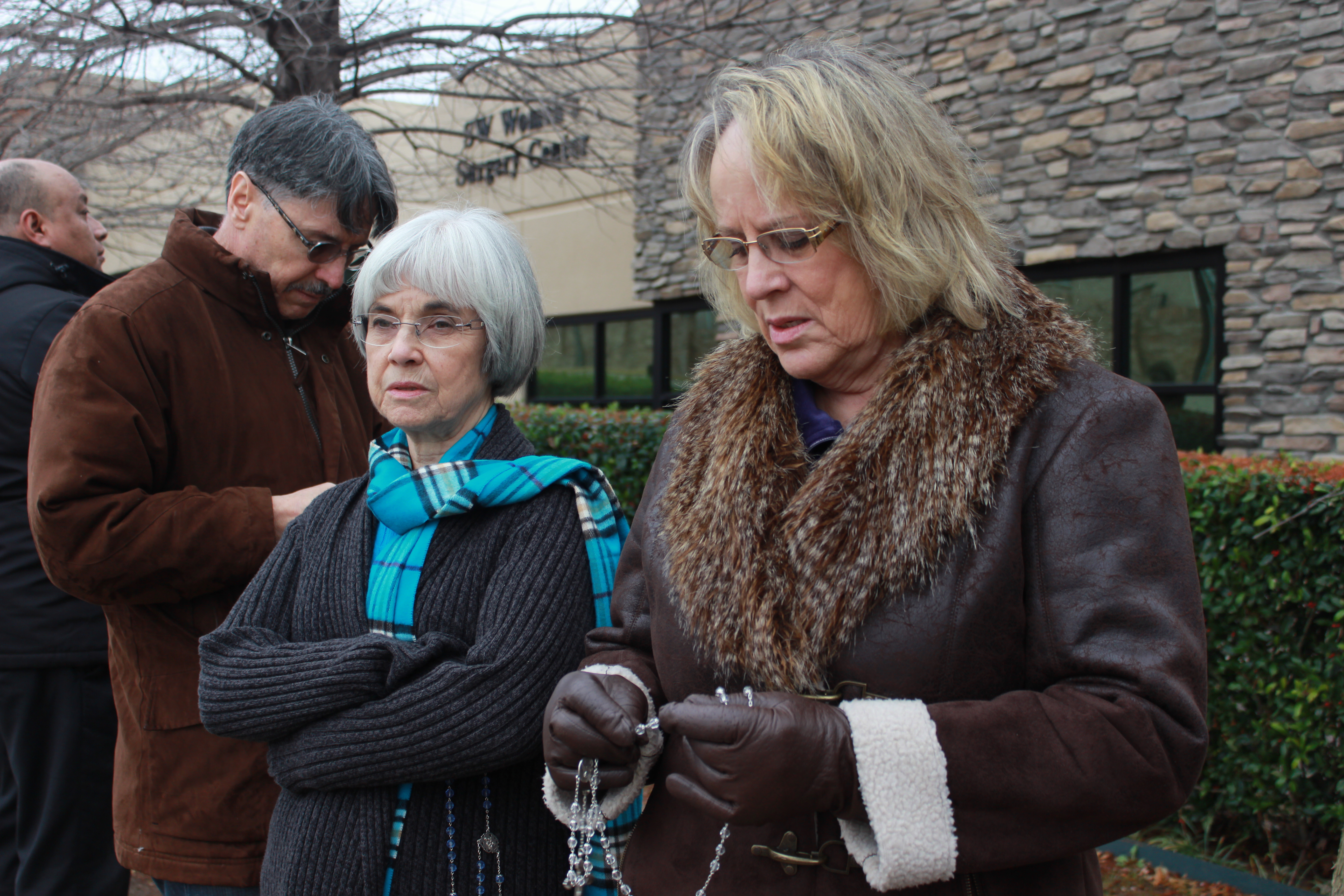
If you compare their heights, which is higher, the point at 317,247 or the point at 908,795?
the point at 317,247

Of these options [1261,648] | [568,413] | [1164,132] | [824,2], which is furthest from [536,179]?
[1261,648]

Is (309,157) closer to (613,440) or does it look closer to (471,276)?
(471,276)

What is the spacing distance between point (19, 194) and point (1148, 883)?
516 cm

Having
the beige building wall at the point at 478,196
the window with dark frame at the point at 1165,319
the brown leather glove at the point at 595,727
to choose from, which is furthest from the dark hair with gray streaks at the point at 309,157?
the beige building wall at the point at 478,196

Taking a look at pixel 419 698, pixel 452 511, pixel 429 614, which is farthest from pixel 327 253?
pixel 419 698

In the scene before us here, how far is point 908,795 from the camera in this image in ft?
4.17

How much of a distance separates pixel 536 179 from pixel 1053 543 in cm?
1137

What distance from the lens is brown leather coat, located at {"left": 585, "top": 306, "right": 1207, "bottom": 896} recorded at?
4.11 feet

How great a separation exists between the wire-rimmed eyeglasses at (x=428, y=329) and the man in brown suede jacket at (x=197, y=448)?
18.7 inches

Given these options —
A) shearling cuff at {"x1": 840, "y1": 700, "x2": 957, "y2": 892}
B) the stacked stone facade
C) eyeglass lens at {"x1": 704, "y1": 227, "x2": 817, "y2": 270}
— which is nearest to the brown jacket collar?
eyeglass lens at {"x1": 704, "y1": 227, "x2": 817, "y2": 270}

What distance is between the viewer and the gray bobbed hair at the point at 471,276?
2004 millimetres

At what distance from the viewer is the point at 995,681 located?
1.36m

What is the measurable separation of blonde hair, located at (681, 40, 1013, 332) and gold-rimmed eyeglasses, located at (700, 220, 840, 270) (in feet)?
0.07

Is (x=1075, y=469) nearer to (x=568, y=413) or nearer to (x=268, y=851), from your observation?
(x=268, y=851)
